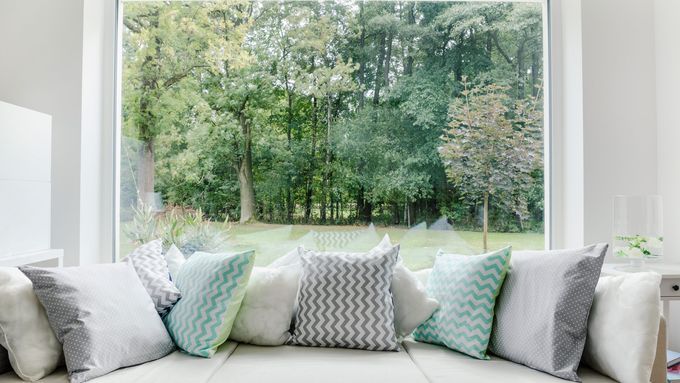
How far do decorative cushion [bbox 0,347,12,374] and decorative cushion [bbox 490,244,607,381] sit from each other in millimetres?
1813

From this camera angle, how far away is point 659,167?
2721 millimetres

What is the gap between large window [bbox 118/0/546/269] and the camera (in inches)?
115

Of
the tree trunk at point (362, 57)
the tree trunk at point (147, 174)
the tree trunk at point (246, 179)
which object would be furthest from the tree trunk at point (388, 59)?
the tree trunk at point (147, 174)

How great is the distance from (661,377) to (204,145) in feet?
7.96

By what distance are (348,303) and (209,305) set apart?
581mm

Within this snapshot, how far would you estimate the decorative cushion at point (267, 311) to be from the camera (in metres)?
2.21

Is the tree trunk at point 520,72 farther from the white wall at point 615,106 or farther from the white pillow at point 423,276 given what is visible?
the white pillow at point 423,276

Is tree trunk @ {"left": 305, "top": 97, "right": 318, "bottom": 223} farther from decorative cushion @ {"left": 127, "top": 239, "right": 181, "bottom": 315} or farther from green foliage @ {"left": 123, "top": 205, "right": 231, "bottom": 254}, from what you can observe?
decorative cushion @ {"left": 127, "top": 239, "right": 181, "bottom": 315}

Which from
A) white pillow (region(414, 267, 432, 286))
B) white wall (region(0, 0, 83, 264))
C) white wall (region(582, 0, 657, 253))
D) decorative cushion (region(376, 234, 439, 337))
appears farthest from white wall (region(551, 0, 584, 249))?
white wall (region(0, 0, 83, 264))

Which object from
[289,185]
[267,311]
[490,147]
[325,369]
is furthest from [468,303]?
[289,185]

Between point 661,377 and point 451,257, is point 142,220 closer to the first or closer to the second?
point 451,257

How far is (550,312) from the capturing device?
72.1 inches

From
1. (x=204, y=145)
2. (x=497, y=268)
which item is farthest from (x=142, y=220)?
(x=497, y=268)

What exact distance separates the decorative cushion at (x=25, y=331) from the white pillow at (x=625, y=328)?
1.92m
